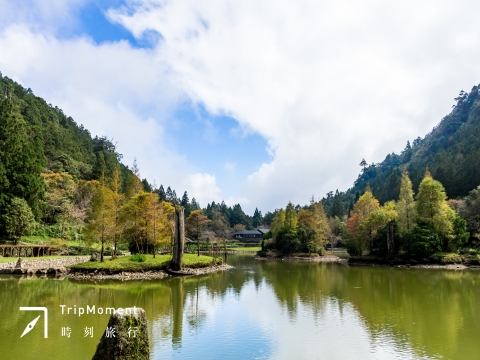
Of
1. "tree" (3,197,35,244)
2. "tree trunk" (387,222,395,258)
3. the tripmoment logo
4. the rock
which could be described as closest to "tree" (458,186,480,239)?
"tree trunk" (387,222,395,258)

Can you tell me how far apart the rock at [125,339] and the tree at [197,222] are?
104ft

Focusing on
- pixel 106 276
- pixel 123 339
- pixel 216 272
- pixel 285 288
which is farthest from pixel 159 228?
pixel 123 339

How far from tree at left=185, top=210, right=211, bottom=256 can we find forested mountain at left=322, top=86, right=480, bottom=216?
35.3 m

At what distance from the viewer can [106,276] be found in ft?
75.2

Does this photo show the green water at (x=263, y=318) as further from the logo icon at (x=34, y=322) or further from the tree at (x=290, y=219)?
the tree at (x=290, y=219)

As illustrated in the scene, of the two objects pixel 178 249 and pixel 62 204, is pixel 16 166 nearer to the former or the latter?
pixel 62 204

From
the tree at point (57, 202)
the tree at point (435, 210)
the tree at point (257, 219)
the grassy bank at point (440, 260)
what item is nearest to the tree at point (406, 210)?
the tree at point (435, 210)

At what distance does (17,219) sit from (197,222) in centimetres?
1762

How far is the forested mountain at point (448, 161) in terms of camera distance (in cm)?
5722

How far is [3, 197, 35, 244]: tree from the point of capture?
31.6 m

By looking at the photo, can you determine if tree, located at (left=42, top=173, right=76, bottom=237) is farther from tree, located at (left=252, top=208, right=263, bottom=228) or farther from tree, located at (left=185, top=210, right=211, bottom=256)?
tree, located at (left=252, top=208, right=263, bottom=228)

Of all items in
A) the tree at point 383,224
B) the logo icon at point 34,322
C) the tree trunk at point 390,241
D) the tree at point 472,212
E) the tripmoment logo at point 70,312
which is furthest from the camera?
the tree at point 472,212

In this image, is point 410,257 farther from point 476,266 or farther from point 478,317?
point 478,317

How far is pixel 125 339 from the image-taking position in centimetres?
480
